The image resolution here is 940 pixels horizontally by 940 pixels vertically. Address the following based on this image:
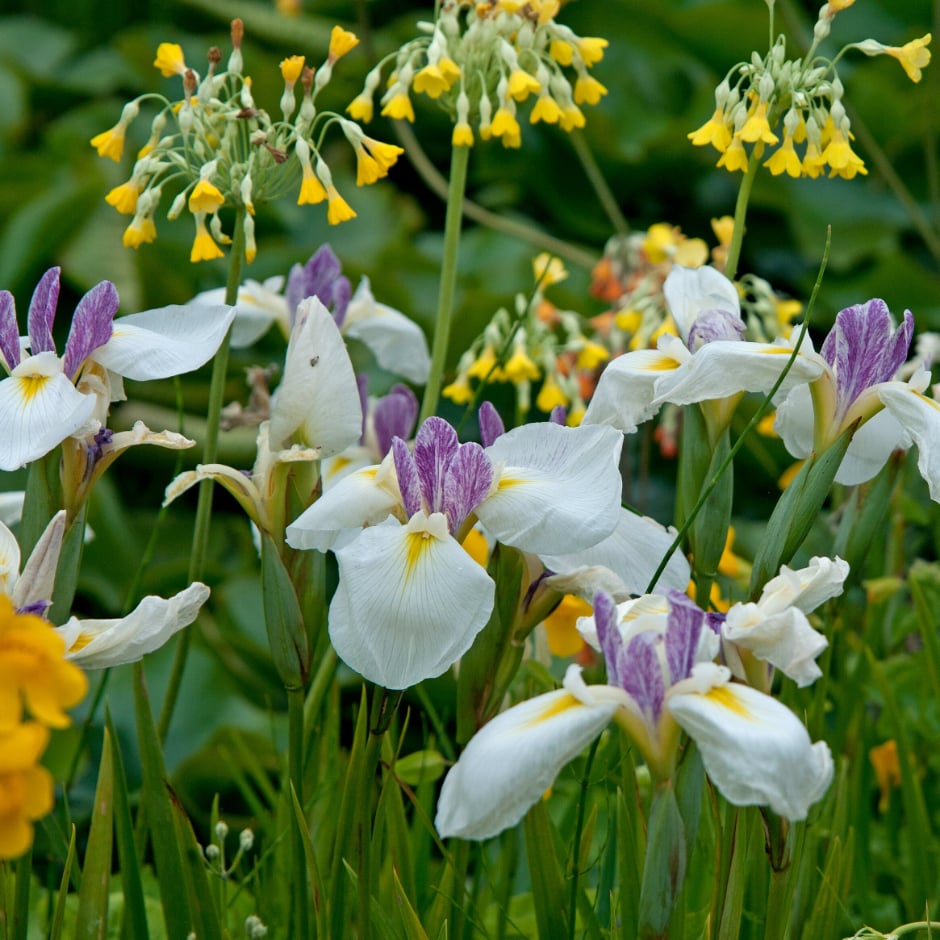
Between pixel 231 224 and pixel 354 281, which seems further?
pixel 231 224

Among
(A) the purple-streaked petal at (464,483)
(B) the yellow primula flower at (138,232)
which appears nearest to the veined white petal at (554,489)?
(A) the purple-streaked petal at (464,483)

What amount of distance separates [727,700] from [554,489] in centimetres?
16

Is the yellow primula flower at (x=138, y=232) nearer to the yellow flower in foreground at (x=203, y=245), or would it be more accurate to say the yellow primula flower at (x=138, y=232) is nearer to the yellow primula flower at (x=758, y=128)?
the yellow flower in foreground at (x=203, y=245)

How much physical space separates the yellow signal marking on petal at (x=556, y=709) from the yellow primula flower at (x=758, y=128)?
40cm

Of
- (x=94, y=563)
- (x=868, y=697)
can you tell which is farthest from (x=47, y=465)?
(x=94, y=563)

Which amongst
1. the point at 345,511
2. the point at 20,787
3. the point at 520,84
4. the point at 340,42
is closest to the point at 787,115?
the point at 520,84

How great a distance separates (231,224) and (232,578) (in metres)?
0.94

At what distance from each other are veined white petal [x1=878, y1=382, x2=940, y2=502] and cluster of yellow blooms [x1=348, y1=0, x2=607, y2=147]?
1.22 ft

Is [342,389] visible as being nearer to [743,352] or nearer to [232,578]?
[743,352]

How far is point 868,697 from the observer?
52.6 inches

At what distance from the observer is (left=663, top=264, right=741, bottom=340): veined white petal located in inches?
32.2

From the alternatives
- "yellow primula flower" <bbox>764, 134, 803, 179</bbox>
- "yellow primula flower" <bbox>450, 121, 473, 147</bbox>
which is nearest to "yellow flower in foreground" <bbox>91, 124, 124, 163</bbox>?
"yellow primula flower" <bbox>450, 121, 473, 147</bbox>

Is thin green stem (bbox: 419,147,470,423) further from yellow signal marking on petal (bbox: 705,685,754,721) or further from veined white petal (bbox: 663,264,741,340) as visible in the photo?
yellow signal marking on petal (bbox: 705,685,754,721)

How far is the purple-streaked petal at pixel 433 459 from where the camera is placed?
26.5 inches
